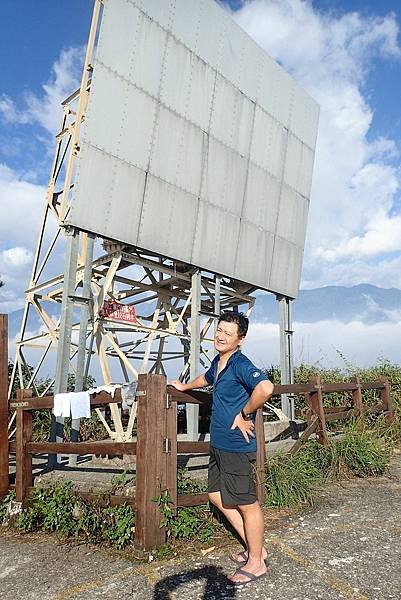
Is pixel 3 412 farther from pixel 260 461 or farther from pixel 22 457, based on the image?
pixel 260 461

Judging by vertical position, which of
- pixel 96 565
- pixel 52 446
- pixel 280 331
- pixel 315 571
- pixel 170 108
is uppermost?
pixel 170 108

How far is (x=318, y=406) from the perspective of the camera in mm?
7754

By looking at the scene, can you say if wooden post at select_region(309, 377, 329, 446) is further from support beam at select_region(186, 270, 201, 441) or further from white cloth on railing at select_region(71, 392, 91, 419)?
white cloth on railing at select_region(71, 392, 91, 419)

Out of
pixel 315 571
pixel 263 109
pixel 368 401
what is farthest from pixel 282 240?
pixel 315 571

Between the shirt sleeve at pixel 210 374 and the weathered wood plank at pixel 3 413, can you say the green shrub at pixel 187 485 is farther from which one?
the weathered wood plank at pixel 3 413

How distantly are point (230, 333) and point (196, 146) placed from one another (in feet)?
25.8

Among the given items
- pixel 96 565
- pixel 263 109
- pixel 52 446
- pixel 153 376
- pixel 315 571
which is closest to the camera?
pixel 315 571

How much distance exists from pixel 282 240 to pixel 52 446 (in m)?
9.60

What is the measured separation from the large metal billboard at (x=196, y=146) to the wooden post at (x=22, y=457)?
3.68 metres

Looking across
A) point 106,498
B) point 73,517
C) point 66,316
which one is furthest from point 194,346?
point 106,498

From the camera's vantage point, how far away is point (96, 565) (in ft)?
13.9

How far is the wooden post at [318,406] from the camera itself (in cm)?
736

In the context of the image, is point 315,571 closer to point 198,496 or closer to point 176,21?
point 198,496

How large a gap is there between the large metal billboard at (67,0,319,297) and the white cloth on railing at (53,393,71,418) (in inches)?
146
